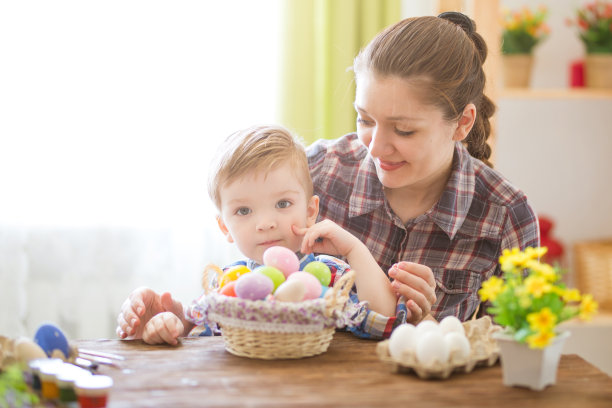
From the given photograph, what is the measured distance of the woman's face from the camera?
150 cm

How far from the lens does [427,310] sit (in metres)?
1.45

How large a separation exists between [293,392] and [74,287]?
185 centimetres

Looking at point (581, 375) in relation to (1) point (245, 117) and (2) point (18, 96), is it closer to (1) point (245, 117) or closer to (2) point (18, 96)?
(1) point (245, 117)

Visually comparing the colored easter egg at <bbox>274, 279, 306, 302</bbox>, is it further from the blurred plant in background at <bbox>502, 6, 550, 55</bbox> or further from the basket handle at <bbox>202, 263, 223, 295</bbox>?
the blurred plant in background at <bbox>502, 6, 550, 55</bbox>

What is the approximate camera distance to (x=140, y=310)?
138 centimetres

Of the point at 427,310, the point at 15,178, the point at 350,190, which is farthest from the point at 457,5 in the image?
the point at 15,178

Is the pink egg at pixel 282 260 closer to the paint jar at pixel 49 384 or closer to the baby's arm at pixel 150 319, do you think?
the baby's arm at pixel 150 319

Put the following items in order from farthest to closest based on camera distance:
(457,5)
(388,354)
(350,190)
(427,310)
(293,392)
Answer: (457,5)
(350,190)
(427,310)
(388,354)
(293,392)

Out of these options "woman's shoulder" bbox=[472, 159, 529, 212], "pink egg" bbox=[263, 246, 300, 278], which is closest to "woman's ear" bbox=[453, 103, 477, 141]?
"woman's shoulder" bbox=[472, 159, 529, 212]

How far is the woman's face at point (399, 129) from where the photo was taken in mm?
1501

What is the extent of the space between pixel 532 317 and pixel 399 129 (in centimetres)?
59

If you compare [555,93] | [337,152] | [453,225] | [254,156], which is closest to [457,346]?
[254,156]

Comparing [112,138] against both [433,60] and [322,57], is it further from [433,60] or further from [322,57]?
[433,60]

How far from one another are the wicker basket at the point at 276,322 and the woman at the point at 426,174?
0.89 ft
